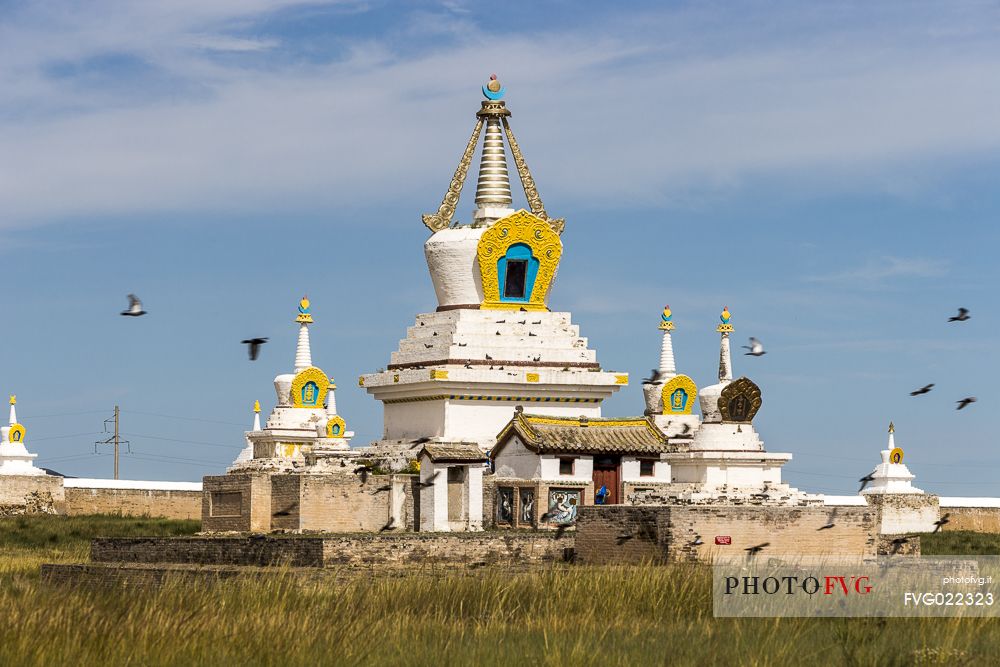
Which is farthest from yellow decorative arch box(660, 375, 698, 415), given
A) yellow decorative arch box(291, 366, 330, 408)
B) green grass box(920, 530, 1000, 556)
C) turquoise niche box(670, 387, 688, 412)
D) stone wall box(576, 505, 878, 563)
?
stone wall box(576, 505, 878, 563)

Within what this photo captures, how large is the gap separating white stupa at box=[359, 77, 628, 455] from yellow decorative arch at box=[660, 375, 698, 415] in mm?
7045

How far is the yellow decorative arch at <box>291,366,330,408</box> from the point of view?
46281mm

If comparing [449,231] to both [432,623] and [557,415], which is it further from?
[432,623]

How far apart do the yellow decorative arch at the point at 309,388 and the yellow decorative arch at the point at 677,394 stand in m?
9.43

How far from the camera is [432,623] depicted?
17000 mm

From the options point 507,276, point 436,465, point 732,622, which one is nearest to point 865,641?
point 732,622

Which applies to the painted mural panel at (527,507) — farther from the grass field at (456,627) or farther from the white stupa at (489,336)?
the grass field at (456,627)

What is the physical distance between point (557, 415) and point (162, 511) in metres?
14.5

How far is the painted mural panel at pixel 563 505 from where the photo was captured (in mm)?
29703

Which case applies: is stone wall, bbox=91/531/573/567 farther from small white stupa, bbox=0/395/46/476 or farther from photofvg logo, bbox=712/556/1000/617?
small white stupa, bbox=0/395/46/476

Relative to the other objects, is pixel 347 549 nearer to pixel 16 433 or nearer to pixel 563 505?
pixel 563 505

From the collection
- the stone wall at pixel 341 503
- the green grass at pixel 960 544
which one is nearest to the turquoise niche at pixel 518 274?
the stone wall at pixel 341 503

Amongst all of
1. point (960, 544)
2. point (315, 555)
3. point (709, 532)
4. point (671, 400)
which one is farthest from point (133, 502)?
point (709, 532)

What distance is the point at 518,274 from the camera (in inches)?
1412
